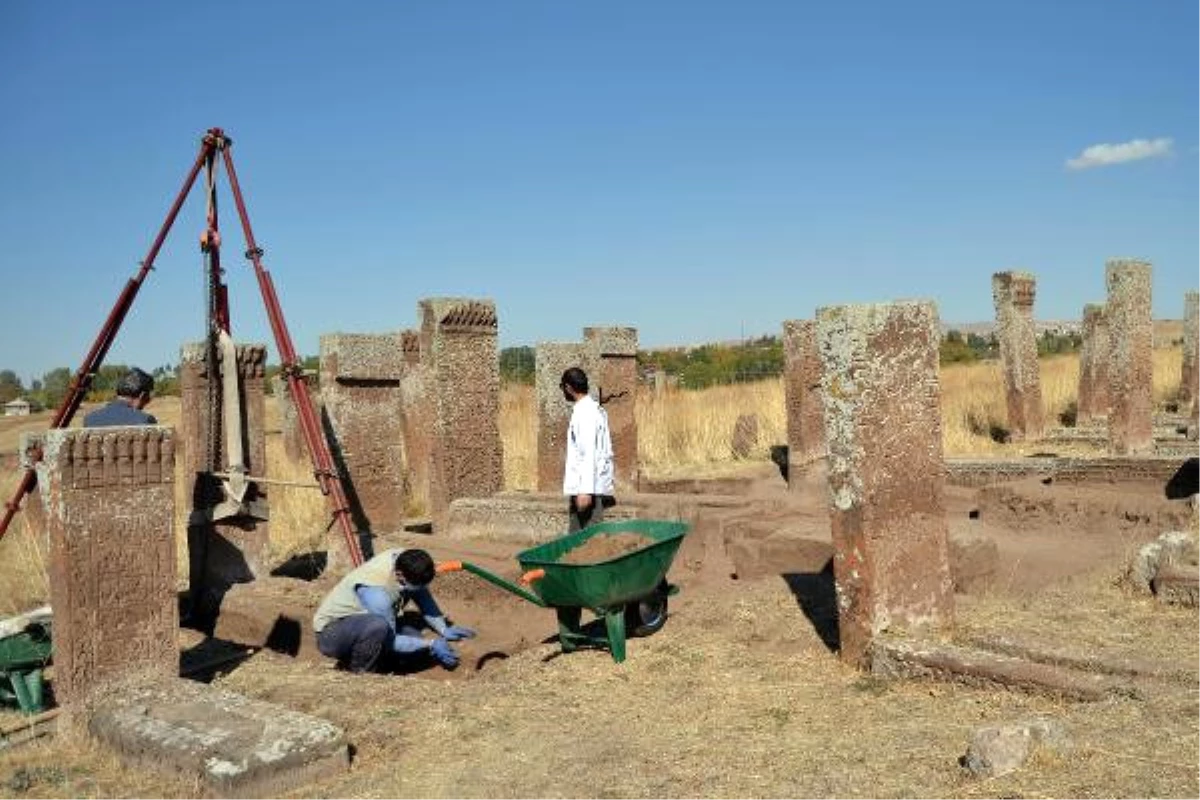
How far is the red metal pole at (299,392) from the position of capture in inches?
366

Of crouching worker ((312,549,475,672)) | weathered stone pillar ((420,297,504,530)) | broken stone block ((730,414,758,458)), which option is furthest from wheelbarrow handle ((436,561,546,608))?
broken stone block ((730,414,758,458))

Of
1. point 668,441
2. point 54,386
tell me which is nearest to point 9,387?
point 54,386

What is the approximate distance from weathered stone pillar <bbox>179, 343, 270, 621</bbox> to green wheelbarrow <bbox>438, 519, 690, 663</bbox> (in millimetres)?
3596

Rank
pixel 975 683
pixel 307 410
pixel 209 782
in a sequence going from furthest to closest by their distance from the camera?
1. pixel 307 410
2. pixel 975 683
3. pixel 209 782

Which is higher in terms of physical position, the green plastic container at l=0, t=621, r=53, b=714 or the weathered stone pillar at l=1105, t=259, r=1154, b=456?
the weathered stone pillar at l=1105, t=259, r=1154, b=456

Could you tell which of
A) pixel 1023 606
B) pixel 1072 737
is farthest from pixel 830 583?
pixel 1072 737

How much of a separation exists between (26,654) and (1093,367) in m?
16.2

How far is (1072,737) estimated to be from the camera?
4492mm

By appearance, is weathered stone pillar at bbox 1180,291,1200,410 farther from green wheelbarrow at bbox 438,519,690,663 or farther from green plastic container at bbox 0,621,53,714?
green plastic container at bbox 0,621,53,714

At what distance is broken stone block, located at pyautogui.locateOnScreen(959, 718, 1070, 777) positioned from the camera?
4.22 m

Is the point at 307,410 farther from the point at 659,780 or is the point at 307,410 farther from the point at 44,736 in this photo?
the point at 659,780

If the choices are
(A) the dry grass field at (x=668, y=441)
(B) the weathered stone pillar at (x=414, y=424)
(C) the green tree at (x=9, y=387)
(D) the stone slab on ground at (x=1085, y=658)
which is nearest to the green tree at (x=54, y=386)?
(C) the green tree at (x=9, y=387)

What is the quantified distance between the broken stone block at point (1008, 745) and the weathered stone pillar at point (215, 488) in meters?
6.98

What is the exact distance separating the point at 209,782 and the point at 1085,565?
5644 millimetres
